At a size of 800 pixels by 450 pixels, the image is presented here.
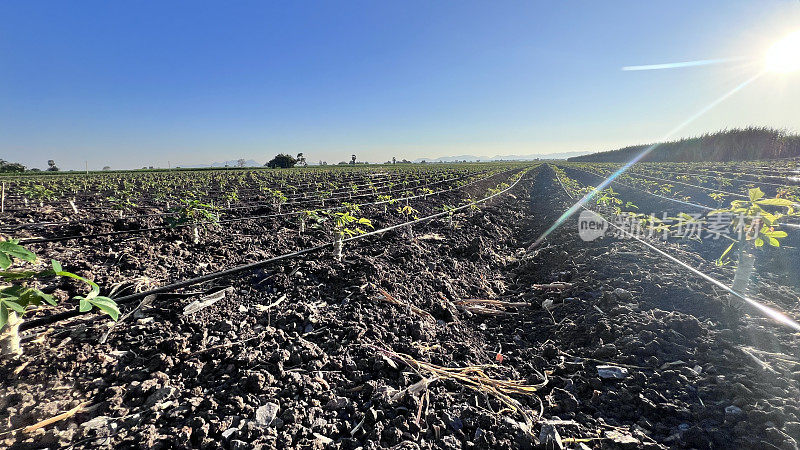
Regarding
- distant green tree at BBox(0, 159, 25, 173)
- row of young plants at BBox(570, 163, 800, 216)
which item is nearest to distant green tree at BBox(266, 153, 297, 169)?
distant green tree at BBox(0, 159, 25, 173)

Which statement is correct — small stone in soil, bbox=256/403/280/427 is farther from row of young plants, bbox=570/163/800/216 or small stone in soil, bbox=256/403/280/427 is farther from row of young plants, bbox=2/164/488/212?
row of young plants, bbox=570/163/800/216

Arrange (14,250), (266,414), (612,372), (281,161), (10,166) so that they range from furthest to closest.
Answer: (281,161), (10,166), (612,372), (266,414), (14,250)

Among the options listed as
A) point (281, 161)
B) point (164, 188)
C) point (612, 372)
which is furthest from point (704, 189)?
point (281, 161)

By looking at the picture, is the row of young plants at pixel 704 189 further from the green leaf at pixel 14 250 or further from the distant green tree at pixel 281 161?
the distant green tree at pixel 281 161

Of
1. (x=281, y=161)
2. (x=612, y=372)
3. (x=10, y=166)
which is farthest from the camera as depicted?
(x=281, y=161)

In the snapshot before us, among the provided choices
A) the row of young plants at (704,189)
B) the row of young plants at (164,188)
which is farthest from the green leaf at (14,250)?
the row of young plants at (704,189)

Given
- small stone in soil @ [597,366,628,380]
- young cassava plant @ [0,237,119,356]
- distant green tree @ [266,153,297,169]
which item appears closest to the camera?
young cassava plant @ [0,237,119,356]

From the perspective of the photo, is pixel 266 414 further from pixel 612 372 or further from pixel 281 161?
pixel 281 161

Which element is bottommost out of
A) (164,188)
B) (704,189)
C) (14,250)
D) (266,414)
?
(266,414)

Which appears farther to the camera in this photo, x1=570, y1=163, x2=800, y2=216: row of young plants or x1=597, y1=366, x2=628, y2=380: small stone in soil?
x1=570, y1=163, x2=800, y2=216: row of young plants

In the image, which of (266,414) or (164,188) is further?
(164,188)

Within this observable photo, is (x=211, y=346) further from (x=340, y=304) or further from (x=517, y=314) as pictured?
(x=517, y=314)

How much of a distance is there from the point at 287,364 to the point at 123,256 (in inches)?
108

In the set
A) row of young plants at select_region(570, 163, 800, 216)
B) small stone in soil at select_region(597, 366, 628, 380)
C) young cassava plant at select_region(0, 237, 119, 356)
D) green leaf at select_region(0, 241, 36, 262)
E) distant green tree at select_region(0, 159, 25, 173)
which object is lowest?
small stone in soil at select_region(597, 366, 628, 380)
